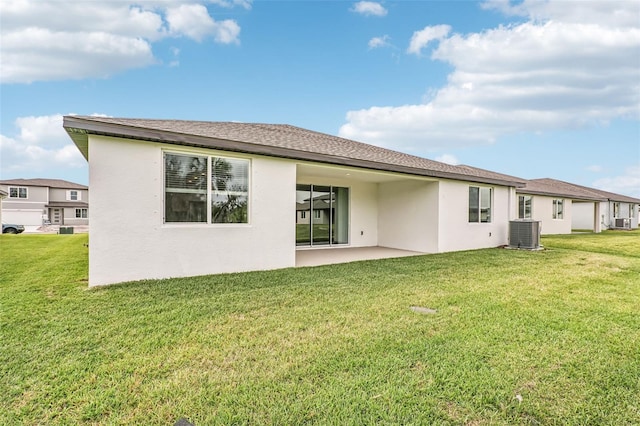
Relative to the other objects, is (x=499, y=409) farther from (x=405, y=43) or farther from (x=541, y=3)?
(x=405, y=43)

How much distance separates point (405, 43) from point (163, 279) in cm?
1433

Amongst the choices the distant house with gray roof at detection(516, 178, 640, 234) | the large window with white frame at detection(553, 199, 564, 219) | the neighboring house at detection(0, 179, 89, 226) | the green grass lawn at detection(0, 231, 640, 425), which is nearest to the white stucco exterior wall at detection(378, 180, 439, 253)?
the green grass lawn at detection(0, 231, 640, 425)

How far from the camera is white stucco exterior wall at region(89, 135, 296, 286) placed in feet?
19.0

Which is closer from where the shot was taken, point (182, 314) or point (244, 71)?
point (182, 314)

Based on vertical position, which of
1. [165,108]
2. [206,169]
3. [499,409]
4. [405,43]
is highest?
[405,43]

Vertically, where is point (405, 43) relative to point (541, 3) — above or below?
above

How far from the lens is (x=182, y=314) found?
169 inches

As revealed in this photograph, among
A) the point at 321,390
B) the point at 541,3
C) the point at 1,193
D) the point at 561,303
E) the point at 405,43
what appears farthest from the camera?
the point at 1,193

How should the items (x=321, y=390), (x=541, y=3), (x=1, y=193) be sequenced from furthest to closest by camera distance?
(x=1, y=193), (x=541, y=3), (x=321, y=390)

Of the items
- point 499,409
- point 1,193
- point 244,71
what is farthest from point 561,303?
point 1,193

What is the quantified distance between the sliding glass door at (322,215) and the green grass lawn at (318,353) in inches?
215

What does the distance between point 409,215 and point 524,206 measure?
10983 millimetres

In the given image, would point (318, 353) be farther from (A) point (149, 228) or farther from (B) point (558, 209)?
(B) point (558, 209)

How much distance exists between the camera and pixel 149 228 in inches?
243
